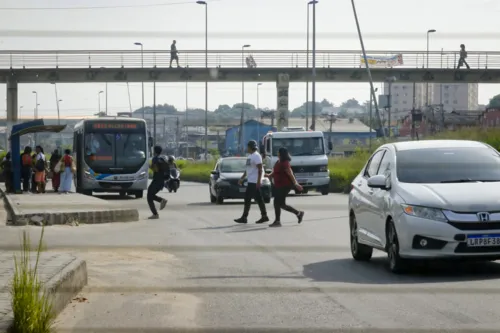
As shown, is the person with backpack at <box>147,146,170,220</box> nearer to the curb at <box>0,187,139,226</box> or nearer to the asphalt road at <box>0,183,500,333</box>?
the curb at <box>0,187,139,226</box>

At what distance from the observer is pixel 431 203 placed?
10820mm

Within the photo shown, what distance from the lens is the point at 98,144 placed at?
34.8 metres

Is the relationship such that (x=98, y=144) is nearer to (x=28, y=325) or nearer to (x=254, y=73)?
(x=254, y=73)

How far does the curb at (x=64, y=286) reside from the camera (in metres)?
7.02

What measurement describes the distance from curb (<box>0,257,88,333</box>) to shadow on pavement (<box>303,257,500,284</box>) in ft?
7.75

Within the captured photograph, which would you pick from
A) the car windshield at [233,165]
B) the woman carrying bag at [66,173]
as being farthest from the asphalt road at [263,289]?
the woman carrying bag at [66,173]

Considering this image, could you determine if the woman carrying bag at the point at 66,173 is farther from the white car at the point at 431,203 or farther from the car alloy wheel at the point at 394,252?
the car alloy wheel at the point at 394,252

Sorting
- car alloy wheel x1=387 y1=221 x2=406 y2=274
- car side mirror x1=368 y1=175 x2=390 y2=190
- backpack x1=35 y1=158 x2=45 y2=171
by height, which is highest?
car side mirror x1=368 y1=175 x2=390 y2=190

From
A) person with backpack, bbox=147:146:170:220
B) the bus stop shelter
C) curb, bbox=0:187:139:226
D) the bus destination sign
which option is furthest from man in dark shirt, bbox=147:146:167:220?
the bus destination sign

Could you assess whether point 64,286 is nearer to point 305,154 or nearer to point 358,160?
point 305,154

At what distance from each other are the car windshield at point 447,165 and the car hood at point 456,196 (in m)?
0.26

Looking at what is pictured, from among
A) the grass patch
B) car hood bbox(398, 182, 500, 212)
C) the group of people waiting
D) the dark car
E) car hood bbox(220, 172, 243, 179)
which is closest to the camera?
the grass patch

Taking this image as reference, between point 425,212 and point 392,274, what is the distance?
0.88m

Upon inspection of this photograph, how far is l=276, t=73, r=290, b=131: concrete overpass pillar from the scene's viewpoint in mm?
46969
